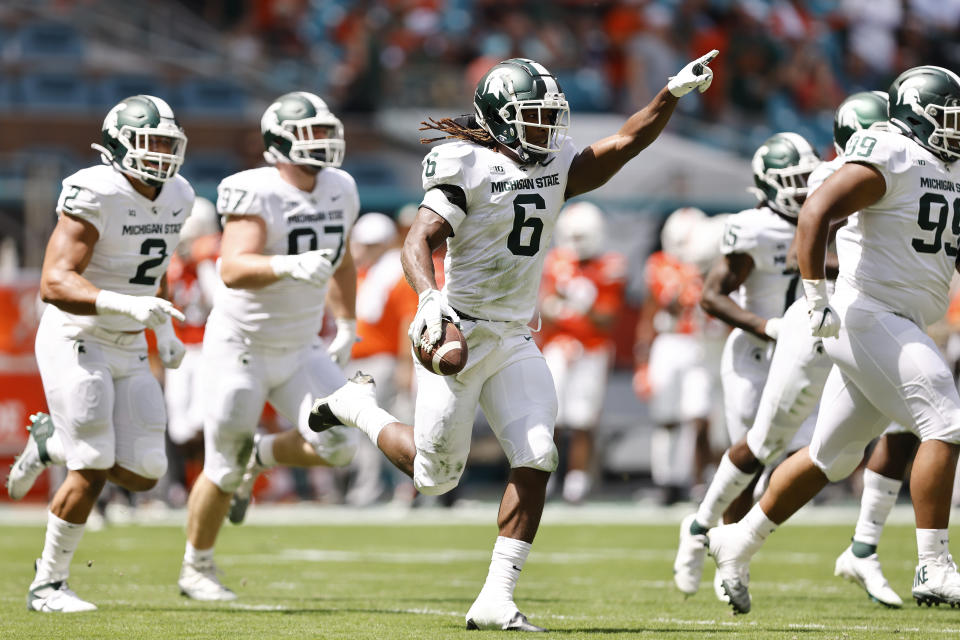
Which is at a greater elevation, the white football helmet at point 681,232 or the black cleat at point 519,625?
the white football helmet at point 681,232

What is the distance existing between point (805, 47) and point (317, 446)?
43.9 feet

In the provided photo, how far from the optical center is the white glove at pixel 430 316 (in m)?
4.57

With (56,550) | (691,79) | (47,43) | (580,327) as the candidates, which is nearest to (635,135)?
(691,79)

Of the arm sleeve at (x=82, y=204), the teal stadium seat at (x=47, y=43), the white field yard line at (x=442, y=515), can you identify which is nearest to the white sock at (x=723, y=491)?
the arm sleeve at (x=82, y=204)

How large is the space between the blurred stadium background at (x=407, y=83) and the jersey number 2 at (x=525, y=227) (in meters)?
6.97

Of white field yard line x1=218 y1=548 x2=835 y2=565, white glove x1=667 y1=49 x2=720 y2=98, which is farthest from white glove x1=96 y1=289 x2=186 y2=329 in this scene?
white field yard line x1=218 y1=548 x2=835 y2=565

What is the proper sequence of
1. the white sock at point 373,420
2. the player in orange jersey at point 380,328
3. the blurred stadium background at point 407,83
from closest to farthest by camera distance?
the white sock at point 373,420
the player in orange jersey at point 380,328
the blurred stadium background at point 407,83

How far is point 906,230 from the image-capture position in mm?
5203

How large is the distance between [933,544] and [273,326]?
2766mm

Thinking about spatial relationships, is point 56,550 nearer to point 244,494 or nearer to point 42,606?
point 42,606

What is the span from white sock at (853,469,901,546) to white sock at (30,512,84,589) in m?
3.07

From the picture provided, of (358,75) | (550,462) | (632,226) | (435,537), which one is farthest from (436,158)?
(358,75)

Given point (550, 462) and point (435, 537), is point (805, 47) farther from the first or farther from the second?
point (550, 462)

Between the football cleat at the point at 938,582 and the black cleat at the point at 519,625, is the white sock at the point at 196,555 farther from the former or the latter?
the football cleat at the point at 938,582
